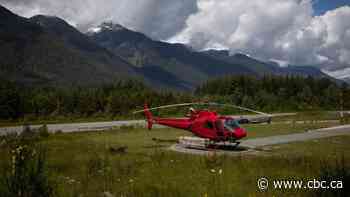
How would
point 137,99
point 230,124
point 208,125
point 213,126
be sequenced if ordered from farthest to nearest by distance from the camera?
point 137,99, point 208,125, point 213,126, point 230,124

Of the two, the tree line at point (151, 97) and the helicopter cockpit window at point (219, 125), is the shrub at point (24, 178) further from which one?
the tree line at point (151, 97)

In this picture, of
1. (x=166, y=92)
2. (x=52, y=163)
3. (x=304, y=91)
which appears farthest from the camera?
(x=304, y=91)

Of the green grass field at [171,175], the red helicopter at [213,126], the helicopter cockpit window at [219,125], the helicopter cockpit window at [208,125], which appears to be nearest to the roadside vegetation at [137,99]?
the red helicopter at [213,126]

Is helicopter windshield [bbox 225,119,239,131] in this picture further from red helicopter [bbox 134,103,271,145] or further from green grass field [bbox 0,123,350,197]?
green grass field [bbox 0,123,350,197]

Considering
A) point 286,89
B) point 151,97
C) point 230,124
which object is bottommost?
point 230,124

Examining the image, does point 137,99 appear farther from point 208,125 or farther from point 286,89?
point 286,89

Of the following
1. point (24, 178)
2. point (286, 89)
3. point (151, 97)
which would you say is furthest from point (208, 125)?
point (286, 89)

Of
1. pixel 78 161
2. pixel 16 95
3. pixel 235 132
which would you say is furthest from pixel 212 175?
pixel 16 95

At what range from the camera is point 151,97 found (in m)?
68.9

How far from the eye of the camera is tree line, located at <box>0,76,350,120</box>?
179ft

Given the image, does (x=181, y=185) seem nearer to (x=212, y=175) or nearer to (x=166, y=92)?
(x=212, y=175)

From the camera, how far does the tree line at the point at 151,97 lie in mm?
54656

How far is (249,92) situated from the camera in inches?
3873

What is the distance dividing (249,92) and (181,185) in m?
92.8
